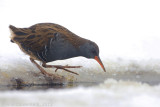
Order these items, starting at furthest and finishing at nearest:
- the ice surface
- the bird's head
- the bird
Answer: the bird's head
the bird
the ice surface

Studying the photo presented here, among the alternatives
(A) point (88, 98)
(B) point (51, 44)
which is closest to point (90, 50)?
(B) point (51, 44)

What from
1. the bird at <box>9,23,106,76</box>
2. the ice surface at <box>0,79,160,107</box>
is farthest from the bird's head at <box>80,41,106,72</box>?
the ice surface at <box>0,79,160,107</box>

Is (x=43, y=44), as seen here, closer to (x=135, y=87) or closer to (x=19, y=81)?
(x=19, y=81)

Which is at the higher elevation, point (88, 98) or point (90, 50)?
point (90, 50)

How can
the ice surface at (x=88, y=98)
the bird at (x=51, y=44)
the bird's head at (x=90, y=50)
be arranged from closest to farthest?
the ice surface at (x=88, y=98)
the bird at (x=51, y=44)
the bird's head at (x=90, y=50)

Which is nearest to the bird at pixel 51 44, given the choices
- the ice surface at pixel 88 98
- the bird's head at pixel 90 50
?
the bird's head at pixel 90 50

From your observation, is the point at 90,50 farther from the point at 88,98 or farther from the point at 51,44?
the point at 88,98

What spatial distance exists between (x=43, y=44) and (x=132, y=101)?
255 cm

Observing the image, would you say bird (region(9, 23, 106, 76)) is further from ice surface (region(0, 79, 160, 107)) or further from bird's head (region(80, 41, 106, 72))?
ice surface (region(0, 79, 160, 107))

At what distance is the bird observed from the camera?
638 cm

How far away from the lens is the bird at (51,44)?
6.38m

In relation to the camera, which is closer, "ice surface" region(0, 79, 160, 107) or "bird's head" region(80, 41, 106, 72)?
"ice surface" region(0, 79, 160, 107)

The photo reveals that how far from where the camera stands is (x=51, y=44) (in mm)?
6383

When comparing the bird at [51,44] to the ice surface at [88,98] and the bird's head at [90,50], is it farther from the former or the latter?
the ice surface at [88,98]
